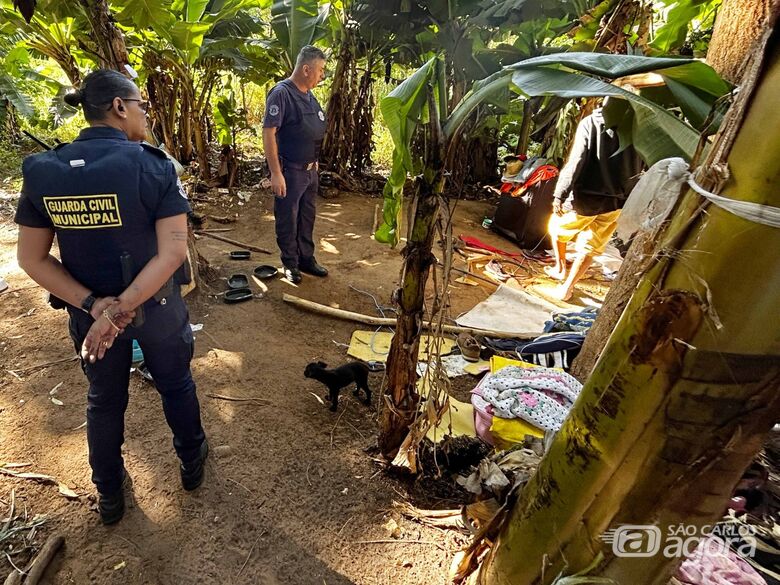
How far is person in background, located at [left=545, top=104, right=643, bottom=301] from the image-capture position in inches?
146

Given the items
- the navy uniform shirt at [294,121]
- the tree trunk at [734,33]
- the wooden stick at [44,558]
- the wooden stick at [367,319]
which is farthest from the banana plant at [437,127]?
the navy uniform shirt at [294,121]

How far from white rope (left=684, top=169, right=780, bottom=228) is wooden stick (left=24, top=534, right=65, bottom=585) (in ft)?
8.27

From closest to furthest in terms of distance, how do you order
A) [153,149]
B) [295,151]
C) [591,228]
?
[153,149] < [295,151] < [591,228]

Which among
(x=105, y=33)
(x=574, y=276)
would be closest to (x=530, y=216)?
(x=574, y=276)

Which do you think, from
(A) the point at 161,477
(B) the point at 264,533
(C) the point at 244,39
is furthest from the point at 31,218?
(C) the point at 244,39

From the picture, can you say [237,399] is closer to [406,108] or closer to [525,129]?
[406,108]

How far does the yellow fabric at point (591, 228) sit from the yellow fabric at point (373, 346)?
68.3 inches

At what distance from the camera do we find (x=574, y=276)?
459cm

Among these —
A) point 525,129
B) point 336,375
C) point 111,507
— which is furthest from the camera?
point 525,129

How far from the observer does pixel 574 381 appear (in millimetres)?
2646

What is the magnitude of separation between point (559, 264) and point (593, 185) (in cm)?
148

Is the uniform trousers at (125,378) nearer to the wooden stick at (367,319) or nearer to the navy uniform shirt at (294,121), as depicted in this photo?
the wooden stick at (367,319)

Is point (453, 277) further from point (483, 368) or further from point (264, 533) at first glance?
point (264, 533)

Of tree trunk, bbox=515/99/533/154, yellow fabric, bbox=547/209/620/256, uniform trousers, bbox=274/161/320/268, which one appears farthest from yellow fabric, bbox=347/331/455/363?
tree trunk, bbox=515/99/533/154
